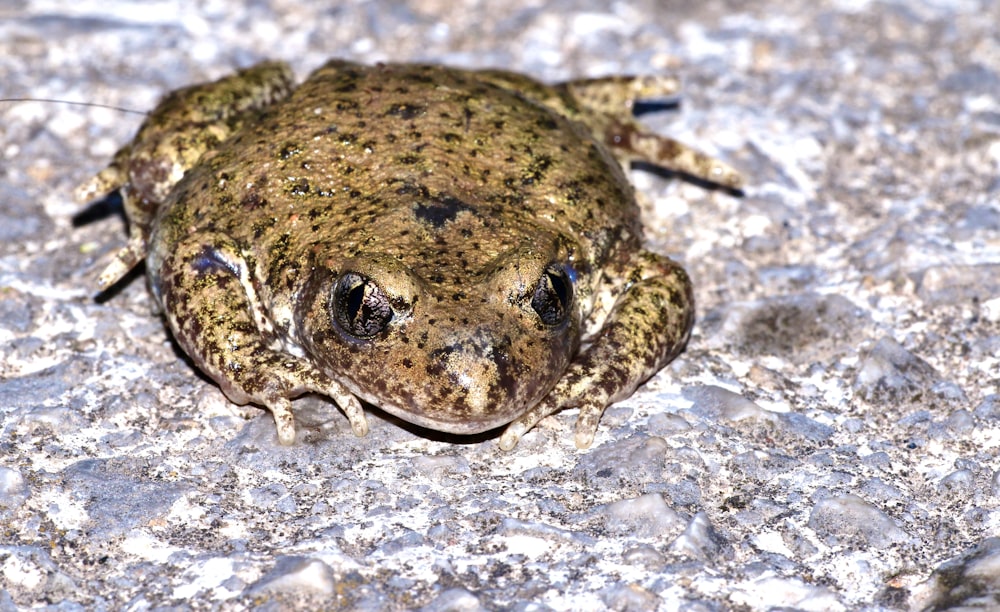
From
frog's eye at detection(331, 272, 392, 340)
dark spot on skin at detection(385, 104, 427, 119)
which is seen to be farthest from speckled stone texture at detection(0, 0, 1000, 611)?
dark spot on skin at detection(385, 104, 427, 119)

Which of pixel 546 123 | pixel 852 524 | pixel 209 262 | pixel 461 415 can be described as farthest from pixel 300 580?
pixel 546 123

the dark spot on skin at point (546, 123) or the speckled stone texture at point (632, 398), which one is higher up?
the dark spot on skin at point (546, 123)

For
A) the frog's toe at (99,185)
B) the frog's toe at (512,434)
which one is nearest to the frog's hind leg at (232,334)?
the frog's toe at (512,434)

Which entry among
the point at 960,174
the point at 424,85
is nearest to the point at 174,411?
the point at 424,85

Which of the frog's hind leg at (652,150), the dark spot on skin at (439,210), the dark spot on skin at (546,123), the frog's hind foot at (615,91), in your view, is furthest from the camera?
the frog's hind foot at (615,91)

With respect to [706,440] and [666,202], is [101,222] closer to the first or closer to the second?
[666,202]

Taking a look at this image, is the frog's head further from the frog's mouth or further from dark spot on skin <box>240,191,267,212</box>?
dark spot on skin <box>240,191,267,212</box>

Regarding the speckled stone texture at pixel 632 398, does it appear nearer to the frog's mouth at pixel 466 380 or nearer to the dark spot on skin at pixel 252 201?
the frog's mouth at pixel 466 380
